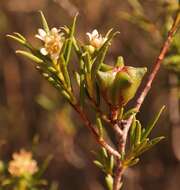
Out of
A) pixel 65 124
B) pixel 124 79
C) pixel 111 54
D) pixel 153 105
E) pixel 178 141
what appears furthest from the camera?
pixel 153 105

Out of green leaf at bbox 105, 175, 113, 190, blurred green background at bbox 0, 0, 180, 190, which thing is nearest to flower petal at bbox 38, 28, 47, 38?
green leaf at bbox 105, 175, 113, 190

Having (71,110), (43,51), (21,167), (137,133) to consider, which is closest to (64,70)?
(43,51)

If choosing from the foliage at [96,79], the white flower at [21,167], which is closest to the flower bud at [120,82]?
the foliage at [96,79]

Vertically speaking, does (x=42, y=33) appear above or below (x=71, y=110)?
above

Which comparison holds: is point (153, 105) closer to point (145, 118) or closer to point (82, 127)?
point (145, 118)

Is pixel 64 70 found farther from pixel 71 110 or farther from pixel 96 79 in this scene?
pixel 71 110

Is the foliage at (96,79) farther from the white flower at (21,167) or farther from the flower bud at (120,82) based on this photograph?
the white flower at (21,167)


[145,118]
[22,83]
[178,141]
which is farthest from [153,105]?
[22,83]
